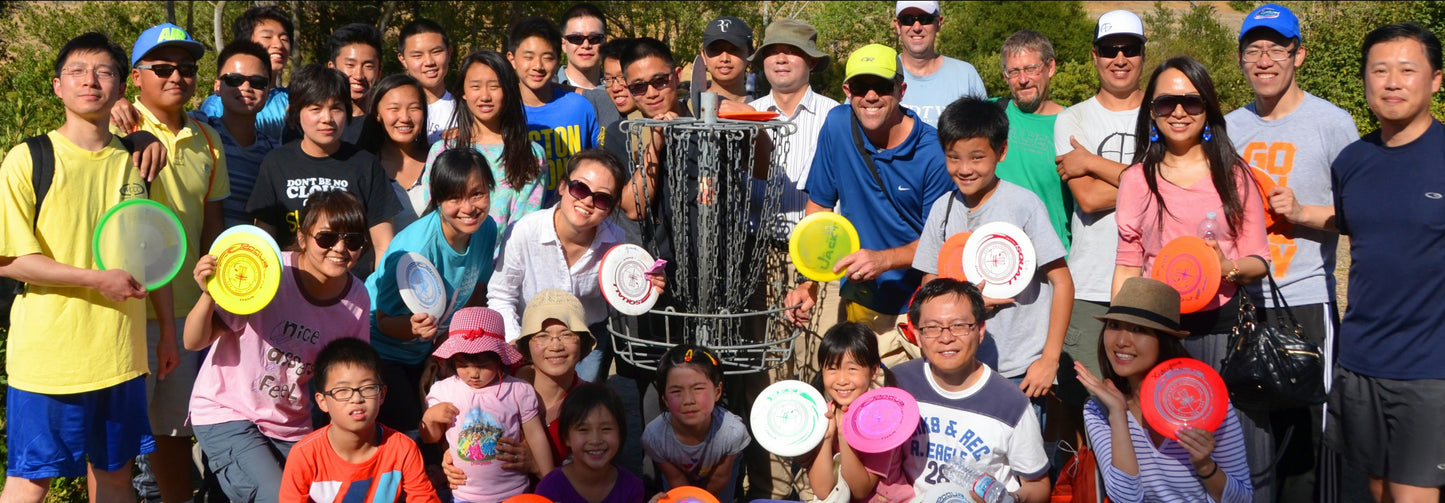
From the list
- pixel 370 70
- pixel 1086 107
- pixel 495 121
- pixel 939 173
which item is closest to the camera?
pixel 939 173

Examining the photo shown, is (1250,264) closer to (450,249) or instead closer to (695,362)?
(695,362)

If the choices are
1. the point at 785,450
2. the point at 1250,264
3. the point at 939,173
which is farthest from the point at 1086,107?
the point at 785,450

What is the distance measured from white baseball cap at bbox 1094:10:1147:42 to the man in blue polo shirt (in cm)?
87

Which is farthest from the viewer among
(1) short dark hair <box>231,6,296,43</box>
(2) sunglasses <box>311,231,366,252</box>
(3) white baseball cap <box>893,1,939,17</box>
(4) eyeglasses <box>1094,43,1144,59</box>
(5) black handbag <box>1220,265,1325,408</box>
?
(1) short dark hair <box>231,6,296,43</box>

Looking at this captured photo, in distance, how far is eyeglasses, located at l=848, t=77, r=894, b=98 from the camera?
4.46 m

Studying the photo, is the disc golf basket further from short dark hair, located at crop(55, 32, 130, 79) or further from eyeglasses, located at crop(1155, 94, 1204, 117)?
short dark hair, located at crop(55, 32, 130, 79)

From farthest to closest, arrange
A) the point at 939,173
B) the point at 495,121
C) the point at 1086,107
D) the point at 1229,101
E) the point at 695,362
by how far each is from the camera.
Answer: the point at 1229,101 < the point at 495,121 < the point at 1086,107 < the point at 939,173 < the point at 695,362

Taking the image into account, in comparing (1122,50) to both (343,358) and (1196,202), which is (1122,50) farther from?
(343,358)

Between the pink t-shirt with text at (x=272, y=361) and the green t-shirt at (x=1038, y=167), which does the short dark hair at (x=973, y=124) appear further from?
the pink t-shirt with text at (x=272, y=361)

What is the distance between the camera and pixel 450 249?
15.2 ft

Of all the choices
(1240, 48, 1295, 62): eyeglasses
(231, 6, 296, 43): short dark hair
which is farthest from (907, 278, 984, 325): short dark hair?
(231, 6, 296, 43): short dark hair

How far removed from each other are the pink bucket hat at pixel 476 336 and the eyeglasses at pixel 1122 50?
2685 millimetres

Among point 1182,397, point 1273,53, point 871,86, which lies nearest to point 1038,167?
point 871,86

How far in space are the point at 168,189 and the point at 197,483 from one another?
64.3 inches
